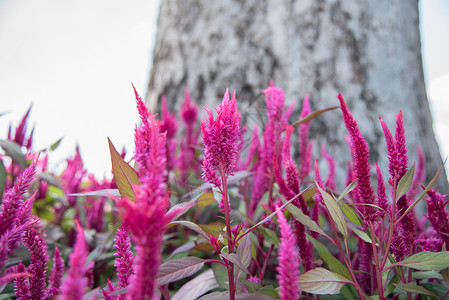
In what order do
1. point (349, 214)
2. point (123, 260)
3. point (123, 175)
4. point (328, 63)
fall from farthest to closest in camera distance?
point (328, 63) → point (349, 214) → point (123, 175) → point (123, 260)

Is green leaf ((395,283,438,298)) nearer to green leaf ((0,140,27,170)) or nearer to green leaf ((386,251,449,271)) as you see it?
green leaf ((386,251,449,271))

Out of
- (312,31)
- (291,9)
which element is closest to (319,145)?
(312,31)

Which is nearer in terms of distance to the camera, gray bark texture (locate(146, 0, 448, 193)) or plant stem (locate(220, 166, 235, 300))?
plant stem (locate(220, 166, 235, 300))

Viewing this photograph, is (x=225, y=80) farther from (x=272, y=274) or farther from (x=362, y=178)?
(x=362, y=178)

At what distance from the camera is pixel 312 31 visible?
80.7 inches

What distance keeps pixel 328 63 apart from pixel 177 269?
1.85 metres

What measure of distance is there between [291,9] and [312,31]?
0.74 ft

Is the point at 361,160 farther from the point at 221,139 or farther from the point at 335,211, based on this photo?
the point at 221,139

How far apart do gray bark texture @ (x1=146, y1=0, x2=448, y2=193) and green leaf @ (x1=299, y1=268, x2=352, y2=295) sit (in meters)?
1.34

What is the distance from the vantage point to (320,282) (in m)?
0.51

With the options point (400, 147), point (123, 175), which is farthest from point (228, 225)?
point (400, 147)

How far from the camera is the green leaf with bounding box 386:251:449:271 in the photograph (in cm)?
52

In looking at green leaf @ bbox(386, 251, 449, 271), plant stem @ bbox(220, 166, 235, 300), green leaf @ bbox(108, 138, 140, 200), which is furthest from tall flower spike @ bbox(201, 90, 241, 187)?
green leaf @ bbox(386, 251, 449, 271)

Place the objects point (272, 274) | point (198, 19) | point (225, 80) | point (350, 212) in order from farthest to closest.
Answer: point (198, 19)
point (225, 80)
point (272, 274)
point (350, 212)
